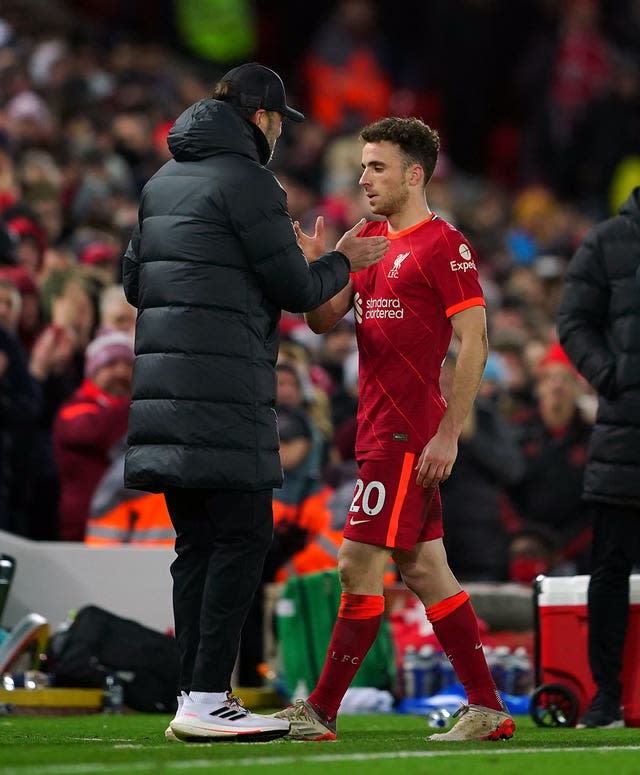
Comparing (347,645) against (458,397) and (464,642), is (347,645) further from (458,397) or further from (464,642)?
(458,397)

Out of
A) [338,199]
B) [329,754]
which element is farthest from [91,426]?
[338,199]

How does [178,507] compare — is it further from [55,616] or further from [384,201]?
[55,616]

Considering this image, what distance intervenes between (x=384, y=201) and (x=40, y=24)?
44.4 feet

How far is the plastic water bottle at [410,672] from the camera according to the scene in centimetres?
1008

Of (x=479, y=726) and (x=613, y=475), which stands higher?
(x=613, y=475)

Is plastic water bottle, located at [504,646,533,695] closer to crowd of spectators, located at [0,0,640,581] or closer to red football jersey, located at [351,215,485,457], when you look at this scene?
crowd of spectators, located at [0,0,640,581]

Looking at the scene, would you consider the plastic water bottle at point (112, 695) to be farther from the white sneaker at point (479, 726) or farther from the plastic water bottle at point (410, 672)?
the white sneaker at point (479, 726)

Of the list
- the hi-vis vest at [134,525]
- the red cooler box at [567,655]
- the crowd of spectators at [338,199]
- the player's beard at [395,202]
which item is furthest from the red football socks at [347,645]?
the crowd of spectators at [338,199]

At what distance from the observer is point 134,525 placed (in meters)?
10.5

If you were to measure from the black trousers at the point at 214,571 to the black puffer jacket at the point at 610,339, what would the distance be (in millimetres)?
1933

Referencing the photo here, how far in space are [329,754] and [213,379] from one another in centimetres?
128

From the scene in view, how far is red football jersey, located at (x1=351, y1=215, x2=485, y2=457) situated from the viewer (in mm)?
7066

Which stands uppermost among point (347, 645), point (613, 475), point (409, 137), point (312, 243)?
point (409, 137)

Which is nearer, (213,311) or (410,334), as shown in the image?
(213,311)
